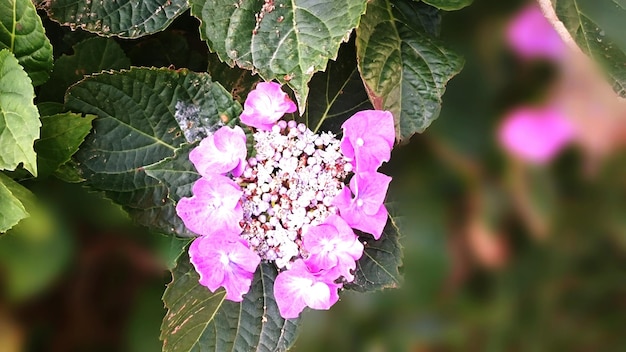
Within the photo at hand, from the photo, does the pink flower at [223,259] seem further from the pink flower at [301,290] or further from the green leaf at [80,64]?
the green leaf at [80,64]

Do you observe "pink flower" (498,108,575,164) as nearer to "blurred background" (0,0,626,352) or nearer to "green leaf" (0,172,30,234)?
"blurred background" (0,0,626,352)

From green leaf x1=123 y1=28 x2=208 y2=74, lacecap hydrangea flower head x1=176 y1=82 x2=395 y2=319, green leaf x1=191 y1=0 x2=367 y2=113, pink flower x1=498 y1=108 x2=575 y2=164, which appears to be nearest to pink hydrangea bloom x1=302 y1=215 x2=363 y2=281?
lacecap hydrangea flower head x1=176 y1=82 x2=395 y2=319

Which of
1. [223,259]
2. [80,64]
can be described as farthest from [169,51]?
[223,259]

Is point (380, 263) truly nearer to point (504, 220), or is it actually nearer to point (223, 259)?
point (223, 259)

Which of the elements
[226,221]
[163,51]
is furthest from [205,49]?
[226,221]

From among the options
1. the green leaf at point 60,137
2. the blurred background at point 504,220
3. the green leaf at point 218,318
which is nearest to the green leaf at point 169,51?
the green leaf at point 60,137

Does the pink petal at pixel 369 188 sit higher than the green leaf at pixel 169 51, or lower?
higher

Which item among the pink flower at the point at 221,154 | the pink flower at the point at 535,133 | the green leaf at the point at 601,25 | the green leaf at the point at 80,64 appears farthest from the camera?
the green leaf at the point at 80,64
